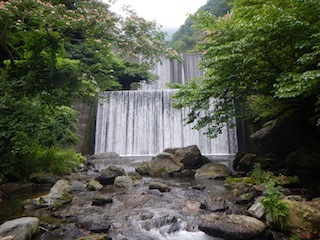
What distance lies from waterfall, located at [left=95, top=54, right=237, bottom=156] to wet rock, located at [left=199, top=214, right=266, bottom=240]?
12.1 m

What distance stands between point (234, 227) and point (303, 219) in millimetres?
1097

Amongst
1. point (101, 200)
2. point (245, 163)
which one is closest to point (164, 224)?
point (101, 200)

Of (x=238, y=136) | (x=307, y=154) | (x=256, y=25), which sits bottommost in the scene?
(x=307, y=154)

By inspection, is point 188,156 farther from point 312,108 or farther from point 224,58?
point 224,58

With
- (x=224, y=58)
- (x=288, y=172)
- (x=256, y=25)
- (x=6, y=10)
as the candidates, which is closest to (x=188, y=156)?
(x=288, y=172)

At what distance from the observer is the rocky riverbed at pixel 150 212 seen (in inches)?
157

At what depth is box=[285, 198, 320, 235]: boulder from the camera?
3852 millimetres

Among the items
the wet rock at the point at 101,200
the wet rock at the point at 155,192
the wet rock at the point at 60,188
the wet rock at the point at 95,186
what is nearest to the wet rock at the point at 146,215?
the wet rock at the point at 101,200

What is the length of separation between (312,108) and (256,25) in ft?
13.1

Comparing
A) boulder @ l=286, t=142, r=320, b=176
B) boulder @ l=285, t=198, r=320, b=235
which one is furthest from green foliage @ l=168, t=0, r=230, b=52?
boulder @ l=285, t=198, r=320, b=235

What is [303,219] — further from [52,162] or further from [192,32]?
[192,32]

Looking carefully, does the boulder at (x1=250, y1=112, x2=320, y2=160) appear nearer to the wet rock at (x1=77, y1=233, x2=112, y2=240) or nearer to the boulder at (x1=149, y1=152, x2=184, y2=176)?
the boulder at (x1=149, y1=152, x2=184, y2=176)

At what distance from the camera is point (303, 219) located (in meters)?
3.96

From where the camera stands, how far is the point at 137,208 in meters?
5.59
